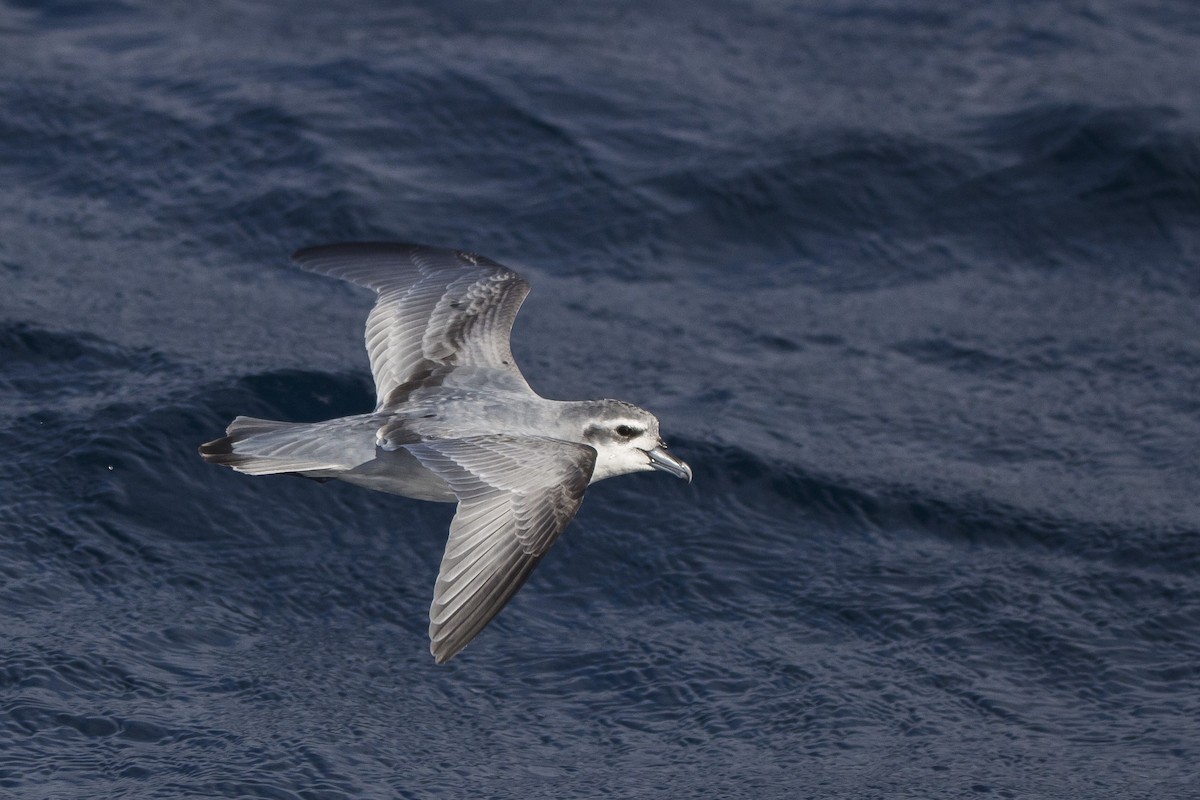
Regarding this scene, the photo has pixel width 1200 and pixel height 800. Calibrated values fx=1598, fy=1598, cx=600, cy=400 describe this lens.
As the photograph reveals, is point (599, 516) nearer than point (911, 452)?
Yes

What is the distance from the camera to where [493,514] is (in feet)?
26.2

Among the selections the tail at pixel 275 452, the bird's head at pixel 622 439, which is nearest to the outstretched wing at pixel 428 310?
the bird's head at pixel 622 439

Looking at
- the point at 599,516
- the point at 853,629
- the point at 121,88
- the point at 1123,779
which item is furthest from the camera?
the point at 121,88

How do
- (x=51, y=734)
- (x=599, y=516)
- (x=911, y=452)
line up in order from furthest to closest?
(x=911, y=452) < (x=599, y=516) < (x=51, y=734)

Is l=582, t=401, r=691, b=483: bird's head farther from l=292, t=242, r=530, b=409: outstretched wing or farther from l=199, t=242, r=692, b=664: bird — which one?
l=292, t=242, r=530, b=409: outstretched wing

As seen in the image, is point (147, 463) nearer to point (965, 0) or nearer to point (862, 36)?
point (862, 36)

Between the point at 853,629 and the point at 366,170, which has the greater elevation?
the point at 366,170

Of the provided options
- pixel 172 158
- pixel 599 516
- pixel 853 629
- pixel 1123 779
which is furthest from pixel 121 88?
pixel 1123 779

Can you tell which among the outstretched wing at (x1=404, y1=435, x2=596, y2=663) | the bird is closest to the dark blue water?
the bird

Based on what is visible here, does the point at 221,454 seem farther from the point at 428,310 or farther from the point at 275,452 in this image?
the point at 428,310

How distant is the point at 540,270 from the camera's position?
13.6 meters

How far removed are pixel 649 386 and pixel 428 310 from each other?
8.47 feet

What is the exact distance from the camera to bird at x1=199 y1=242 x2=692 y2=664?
25.6ft

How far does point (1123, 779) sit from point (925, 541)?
263 cm
